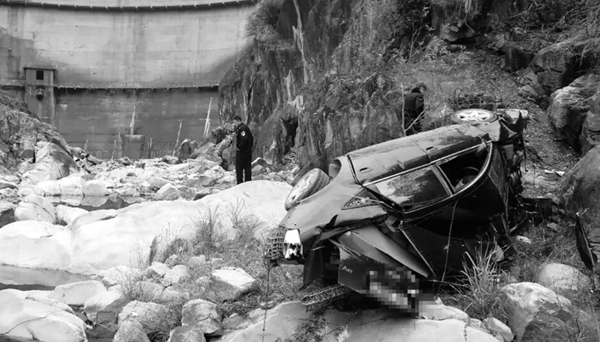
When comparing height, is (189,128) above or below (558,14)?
below

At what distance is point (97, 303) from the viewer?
5.43m

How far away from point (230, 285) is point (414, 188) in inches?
71.2

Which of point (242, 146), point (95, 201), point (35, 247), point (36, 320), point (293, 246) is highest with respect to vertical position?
point (293, 246)

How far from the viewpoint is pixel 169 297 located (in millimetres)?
5238

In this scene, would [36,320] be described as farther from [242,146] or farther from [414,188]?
[242,146]

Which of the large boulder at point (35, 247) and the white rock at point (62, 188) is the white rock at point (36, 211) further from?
the white rock at point (62, 188)

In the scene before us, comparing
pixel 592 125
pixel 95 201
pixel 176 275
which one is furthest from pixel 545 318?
pixel 95 201

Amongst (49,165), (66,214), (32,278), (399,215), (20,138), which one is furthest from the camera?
(20,138)

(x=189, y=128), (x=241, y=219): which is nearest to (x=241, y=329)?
(x=241, y=219)

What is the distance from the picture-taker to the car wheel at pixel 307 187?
13.9ft

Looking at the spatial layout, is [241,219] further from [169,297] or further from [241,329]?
[241,329]

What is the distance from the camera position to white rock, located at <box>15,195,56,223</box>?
10.4 meters

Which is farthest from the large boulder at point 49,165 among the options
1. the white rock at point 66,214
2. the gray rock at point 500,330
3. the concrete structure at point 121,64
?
the gray rock at point 500,330

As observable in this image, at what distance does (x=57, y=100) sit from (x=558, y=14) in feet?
123
